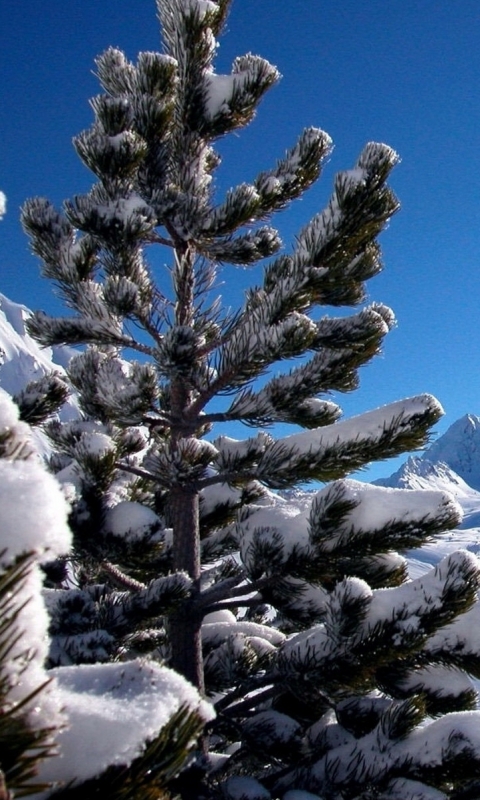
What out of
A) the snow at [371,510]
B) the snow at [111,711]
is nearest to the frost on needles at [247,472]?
the snow at [371,510]

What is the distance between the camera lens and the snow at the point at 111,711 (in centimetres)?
101

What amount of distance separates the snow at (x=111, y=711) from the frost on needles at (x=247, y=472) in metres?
2.17

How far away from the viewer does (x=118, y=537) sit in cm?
403

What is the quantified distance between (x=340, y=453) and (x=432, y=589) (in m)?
1.09

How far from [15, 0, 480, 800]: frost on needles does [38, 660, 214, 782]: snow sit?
2.17 meters

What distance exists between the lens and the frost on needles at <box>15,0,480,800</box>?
141 inches

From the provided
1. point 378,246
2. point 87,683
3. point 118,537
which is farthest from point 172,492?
point 87,683

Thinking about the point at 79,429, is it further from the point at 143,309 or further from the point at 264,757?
the point at 264,757

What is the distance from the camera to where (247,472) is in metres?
4.40

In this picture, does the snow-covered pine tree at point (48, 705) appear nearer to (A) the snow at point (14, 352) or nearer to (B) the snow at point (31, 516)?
(B) the snow at point (31, 516)

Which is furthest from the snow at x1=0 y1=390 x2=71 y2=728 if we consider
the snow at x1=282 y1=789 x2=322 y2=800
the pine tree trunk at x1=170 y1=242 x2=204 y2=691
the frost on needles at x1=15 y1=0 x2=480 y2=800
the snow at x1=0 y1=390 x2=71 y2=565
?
the pine tree trunk at x1=170 y1=242 x2=204 y2=691

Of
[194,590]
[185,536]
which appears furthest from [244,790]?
[185,536]

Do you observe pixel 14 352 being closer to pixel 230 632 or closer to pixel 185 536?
pixel 230 632

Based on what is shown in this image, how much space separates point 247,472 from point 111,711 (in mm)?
3293
